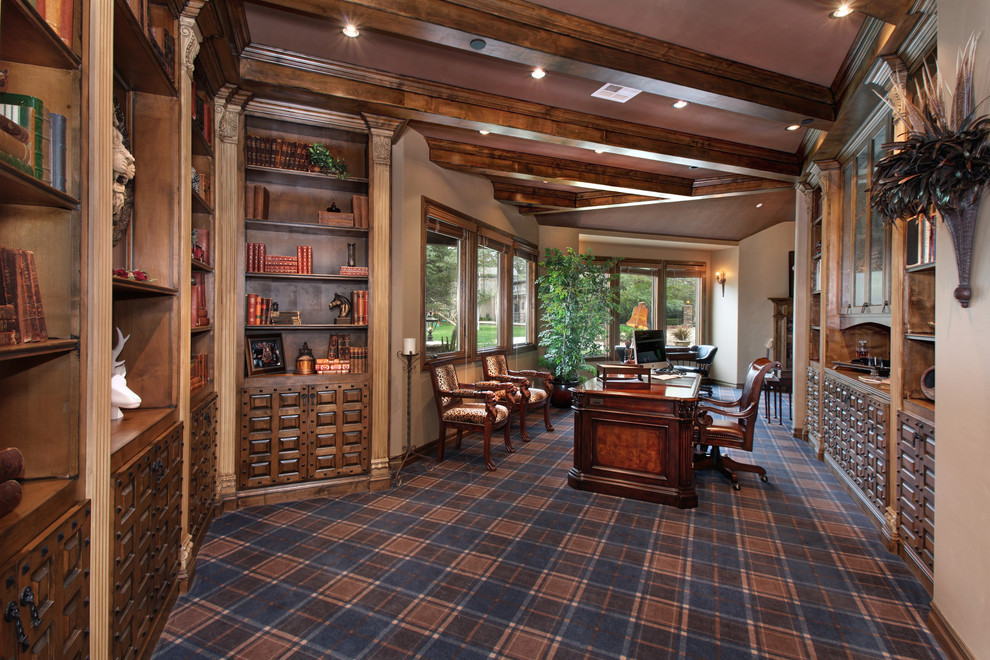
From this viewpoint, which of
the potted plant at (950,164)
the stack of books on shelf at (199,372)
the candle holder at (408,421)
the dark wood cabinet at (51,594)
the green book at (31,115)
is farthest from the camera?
the candle holder at (408,421)

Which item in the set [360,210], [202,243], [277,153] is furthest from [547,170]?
[202,243]

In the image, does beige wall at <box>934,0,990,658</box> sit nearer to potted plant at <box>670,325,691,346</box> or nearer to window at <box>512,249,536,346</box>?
window at <box>512,249,536,346</box>

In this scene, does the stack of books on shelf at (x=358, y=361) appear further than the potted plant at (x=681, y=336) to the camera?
No

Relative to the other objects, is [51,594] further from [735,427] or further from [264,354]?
[735,427]

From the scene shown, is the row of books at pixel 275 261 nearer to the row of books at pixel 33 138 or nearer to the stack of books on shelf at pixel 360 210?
the stack of books on shelf at pixel 360 210

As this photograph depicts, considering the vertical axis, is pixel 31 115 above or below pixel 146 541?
above

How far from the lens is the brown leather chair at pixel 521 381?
5.87 metres

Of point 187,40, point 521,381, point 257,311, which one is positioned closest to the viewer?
point 187,40

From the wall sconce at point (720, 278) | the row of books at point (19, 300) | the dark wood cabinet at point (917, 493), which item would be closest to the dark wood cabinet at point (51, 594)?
the row of books at point (19, 300)

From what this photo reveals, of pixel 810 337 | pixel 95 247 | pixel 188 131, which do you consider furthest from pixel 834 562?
pixel 188 131

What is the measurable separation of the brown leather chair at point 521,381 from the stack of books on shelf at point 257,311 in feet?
9.57

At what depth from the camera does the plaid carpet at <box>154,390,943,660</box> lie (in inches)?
86.6

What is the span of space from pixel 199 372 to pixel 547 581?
101 inches

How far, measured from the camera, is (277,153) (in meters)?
3.87
